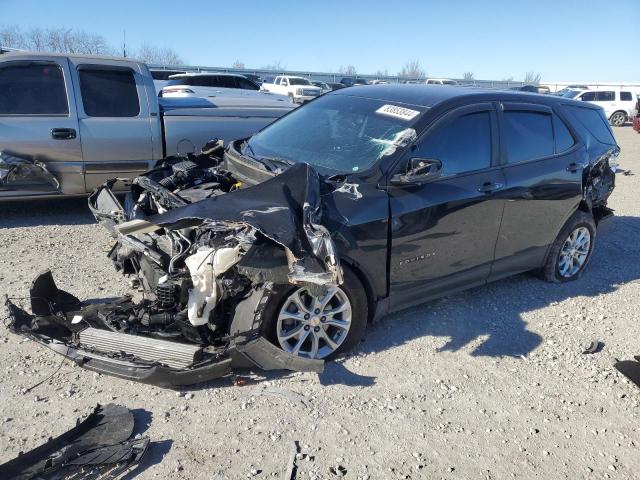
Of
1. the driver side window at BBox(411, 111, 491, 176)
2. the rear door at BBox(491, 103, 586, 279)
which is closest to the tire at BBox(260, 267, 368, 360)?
the driver side window at BBox(411, 111, 491, 176)

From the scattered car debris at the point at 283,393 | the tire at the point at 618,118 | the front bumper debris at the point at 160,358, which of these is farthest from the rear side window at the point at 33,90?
the tire at the point at 618,118

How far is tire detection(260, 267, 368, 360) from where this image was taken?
124 inches

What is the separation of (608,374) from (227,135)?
4946 millimetres

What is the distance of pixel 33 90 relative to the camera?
5.65m

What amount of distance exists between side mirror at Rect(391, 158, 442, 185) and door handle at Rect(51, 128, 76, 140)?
159 inches

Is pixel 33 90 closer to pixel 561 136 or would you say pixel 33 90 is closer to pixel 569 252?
pixel 561 136

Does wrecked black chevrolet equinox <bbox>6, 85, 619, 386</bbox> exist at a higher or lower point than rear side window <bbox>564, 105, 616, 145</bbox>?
lower

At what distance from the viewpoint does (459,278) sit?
4.05 metres

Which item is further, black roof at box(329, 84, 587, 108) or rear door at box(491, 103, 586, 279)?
rear door at box(491, 103, 586, 279)

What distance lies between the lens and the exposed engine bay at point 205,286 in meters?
2.93

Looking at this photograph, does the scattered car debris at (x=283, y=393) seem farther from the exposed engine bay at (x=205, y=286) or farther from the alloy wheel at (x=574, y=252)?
the alloy wheel at (x=574, y=252)

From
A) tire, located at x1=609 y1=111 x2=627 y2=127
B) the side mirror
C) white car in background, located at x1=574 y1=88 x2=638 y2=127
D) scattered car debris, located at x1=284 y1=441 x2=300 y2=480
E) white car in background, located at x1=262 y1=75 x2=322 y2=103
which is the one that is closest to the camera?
scattered car debris, located at x1=284 y1=441 x2=300 y2=480

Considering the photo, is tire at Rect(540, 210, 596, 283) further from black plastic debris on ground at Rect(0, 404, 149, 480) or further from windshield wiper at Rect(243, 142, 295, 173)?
black plastic debris on ground at Rect(0, 404, 149, 480)

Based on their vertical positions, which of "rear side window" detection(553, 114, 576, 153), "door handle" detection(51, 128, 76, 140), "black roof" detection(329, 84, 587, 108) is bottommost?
"door handle" detection(51, 128, 76, 140)
